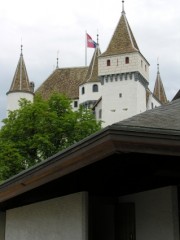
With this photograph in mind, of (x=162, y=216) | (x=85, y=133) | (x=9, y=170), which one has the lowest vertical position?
(x=162, y=216)

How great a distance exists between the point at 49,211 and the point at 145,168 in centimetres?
303

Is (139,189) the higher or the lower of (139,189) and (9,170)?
the lower

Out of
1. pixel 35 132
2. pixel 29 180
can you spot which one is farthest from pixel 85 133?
pixel 29 180

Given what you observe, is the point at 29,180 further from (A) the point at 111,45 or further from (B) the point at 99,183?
(A) the point at 111,45

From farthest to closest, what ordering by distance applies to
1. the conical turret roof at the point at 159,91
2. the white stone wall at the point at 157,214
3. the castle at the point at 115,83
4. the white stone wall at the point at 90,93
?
the conical turret roof at the point at 159,91, the white stone wall at the point at 90,93, the castle at the point at 115,83, the white stone wall at the point at 157,214

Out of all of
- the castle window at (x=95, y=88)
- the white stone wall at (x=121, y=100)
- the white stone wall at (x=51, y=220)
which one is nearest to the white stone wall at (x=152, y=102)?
the white stone wall at (x=121, y=100)

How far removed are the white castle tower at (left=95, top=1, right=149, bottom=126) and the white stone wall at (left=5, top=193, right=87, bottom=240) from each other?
5343 cm

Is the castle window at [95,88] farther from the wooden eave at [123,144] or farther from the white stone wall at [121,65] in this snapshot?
the wooden eave at [123,144]

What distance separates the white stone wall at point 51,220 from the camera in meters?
8.35

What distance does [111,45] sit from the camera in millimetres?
68812

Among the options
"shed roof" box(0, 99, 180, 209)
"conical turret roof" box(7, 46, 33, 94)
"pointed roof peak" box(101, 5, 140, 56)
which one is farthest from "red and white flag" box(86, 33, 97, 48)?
"shed roof" box(0, 99, 180, 209)

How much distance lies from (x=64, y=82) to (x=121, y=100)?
17.3 m

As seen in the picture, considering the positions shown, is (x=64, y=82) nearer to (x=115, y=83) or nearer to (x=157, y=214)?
(x=115, y=83)

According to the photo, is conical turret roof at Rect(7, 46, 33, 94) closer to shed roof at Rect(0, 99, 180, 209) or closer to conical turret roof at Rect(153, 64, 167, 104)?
conical turret roof at Rect(153, 64, 167, 104)
